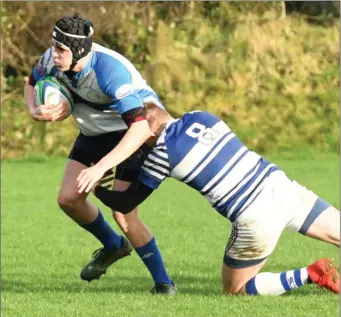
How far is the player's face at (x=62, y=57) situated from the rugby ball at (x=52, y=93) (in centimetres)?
32

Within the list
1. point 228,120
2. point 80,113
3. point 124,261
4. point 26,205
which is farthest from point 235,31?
point 80,113

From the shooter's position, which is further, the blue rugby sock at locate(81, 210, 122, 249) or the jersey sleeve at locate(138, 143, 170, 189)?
the blue rugby sock at locate(81, 210, 122, 249)

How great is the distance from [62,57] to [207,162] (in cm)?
107

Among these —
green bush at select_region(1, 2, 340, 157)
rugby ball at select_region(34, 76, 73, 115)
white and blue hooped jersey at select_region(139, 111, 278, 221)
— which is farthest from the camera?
green bush at select_region(1, 2, 340, 157)

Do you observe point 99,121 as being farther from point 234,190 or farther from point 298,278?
point 298,278

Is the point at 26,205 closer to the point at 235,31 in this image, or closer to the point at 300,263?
the point at 300,263

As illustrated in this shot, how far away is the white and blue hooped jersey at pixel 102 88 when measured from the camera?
588cm

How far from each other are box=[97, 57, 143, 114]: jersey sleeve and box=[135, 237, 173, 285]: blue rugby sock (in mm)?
1092

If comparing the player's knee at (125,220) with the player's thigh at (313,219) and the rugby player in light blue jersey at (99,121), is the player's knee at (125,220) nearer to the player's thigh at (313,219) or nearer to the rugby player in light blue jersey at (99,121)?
the rugby player in light blue jersey at (99,121)

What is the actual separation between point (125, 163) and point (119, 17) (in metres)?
13.4

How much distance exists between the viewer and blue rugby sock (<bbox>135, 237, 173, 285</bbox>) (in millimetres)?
6535

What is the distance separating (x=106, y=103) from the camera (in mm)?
6258

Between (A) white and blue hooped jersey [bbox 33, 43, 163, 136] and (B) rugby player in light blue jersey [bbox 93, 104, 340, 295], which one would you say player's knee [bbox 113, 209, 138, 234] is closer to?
(A) white and blue hooped jersey [bbox 33, 43, 163, 136]

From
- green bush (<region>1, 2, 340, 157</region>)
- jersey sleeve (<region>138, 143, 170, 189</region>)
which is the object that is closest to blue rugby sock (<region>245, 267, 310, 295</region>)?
jersey sleeve (<region>138, 143, 170, 189</region>)
